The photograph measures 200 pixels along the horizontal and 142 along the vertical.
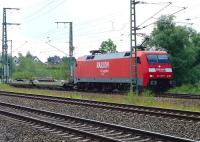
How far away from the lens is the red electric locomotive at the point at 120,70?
33.2 meters

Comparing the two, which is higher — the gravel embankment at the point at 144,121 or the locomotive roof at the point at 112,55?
the locomotive roof at the point at 112,55

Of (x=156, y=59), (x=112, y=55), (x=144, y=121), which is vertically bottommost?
(x=144, y=121)

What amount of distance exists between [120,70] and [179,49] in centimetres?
2030

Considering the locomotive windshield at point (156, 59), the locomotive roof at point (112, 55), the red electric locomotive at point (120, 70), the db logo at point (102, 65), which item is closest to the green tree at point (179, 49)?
the locomotive roof at point (112, 55)

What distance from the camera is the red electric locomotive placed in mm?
33188

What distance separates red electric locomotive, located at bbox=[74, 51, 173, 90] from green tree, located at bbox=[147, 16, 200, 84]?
1408cm

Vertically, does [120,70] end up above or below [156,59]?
below

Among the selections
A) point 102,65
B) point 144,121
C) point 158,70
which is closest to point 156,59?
point 158,70

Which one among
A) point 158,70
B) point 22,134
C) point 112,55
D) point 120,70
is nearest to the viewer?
point 22,134

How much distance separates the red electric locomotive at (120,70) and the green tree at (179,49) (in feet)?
46.2

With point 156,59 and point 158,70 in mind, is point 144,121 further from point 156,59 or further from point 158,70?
point 156,59

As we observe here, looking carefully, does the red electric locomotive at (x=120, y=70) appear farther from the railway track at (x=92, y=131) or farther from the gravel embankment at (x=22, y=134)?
the gravel embankment at (x=22, y=134)

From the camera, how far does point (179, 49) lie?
54.3 m

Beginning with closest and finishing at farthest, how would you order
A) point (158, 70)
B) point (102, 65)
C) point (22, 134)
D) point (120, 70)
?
point (22, 134) < point (158, 70) < point (120, 70) < point (102, 65)
